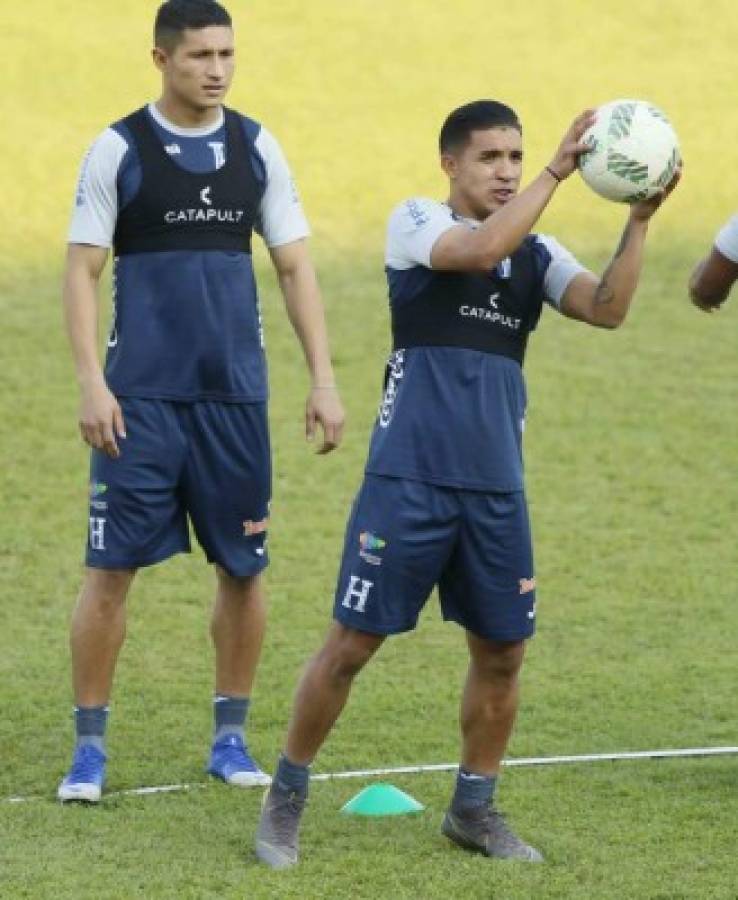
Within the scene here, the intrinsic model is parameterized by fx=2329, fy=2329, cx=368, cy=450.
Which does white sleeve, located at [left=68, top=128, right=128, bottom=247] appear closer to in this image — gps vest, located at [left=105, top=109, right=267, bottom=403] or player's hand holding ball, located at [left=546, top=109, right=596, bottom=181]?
gps vest, located at [left=105, top=109, right=267, bottom=403]

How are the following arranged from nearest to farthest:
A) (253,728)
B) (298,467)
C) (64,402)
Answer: (253,728), (298,467), (64,402)

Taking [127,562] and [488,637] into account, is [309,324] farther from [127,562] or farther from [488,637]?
[488,637]

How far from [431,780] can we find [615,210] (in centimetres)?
1044

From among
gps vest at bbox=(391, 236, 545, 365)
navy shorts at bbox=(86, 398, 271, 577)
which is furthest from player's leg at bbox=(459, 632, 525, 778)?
navy shorts at bbox=(86, 398, 271, 577)

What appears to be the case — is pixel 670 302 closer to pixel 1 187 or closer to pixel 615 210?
pixel 615 210

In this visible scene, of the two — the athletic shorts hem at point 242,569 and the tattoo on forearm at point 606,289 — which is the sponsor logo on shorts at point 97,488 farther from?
the tattoo on forearm at point 606,289

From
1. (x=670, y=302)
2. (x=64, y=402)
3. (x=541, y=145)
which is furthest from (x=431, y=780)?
(x=541, y=145)

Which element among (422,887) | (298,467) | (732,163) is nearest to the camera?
(422,887)

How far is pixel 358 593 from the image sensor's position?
6402mm

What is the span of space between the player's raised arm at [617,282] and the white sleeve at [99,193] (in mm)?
1544

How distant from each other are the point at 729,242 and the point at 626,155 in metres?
1.09

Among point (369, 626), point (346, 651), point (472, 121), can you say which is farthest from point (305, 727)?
point (472, 121)

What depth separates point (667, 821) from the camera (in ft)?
22.9

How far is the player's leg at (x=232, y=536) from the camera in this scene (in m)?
7.40
